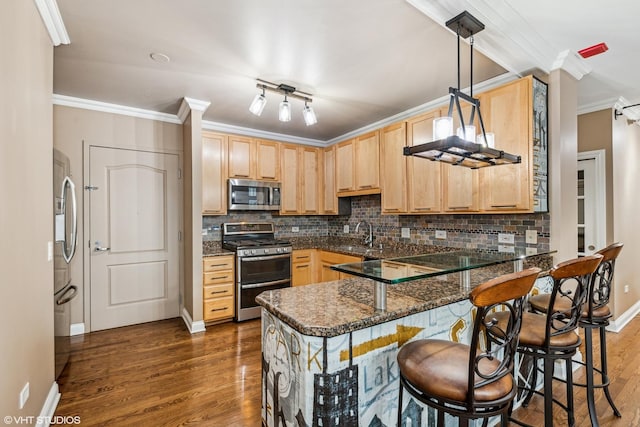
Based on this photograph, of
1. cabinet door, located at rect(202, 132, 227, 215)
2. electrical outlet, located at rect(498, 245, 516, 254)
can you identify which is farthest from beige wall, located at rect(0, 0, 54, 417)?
electrical outlet, located at rect(498, 245, 516, 254)

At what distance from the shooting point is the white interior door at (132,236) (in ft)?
11.5

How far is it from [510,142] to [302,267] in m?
2.88

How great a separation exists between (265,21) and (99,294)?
11.1 feet

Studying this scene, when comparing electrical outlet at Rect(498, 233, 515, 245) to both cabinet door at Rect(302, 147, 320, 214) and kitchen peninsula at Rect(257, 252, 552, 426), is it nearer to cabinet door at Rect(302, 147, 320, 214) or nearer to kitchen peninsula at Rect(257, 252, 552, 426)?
kitchen peninsula at Rect(257, 252, 552, 426)

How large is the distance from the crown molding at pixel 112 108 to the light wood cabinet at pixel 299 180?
5.01 ft

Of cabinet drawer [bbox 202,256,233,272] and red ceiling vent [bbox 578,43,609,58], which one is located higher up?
red ceiling vent [bbox 578,43,609,58]

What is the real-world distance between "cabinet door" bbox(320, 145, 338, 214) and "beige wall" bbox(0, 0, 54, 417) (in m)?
3.30

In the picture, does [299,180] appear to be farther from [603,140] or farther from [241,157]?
[603,140]

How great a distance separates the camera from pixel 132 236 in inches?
145

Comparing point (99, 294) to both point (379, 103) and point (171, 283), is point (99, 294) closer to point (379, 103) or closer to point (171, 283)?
point (171, 283)

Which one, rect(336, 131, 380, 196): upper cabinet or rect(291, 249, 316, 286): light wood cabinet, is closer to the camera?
rect(336, 131, 380, 196): upper cabinet

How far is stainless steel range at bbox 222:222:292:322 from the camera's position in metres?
3.77

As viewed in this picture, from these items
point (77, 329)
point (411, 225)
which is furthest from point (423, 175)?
point (77, 329)

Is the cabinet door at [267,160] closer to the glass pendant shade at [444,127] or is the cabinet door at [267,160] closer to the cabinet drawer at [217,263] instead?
the cabinet drawer at [217,263]
